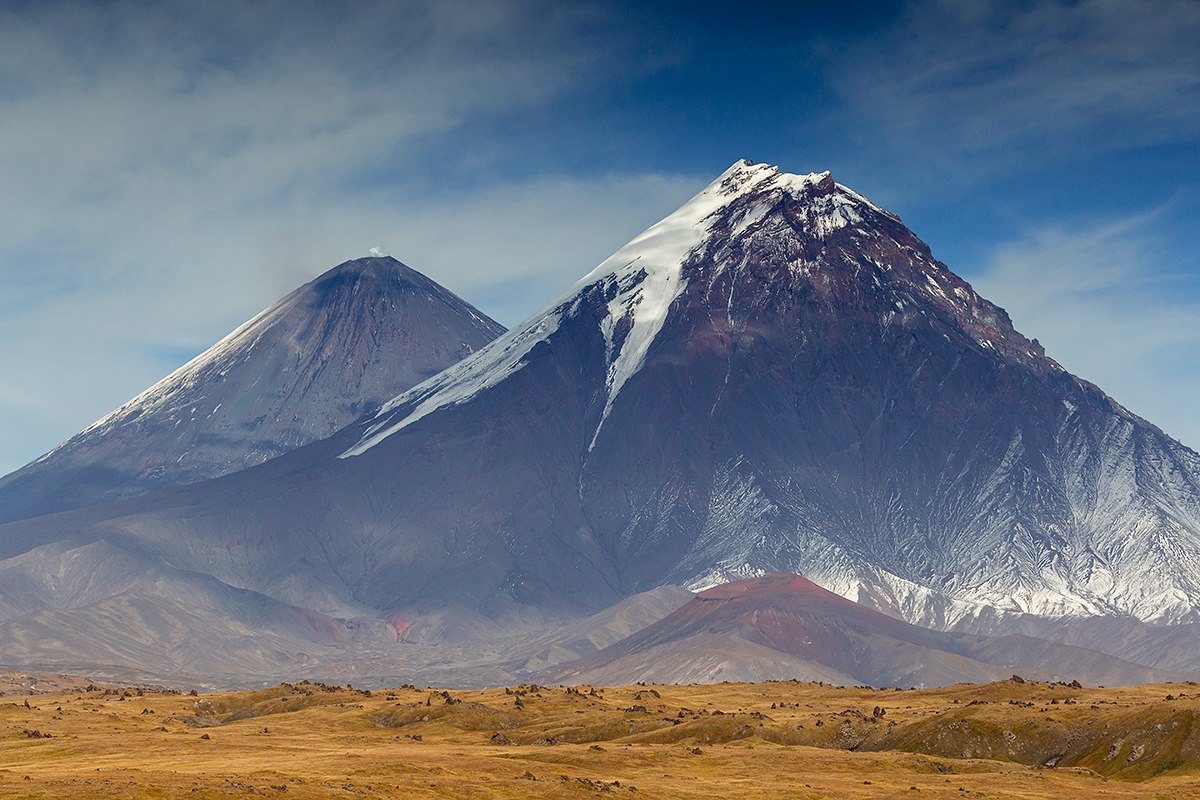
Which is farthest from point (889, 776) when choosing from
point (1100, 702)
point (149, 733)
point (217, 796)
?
point (149, 733)

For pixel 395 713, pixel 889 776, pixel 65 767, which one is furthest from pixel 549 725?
pixel 65 767

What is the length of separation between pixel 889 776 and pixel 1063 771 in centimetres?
1556

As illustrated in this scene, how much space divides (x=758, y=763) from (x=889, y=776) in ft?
37.1

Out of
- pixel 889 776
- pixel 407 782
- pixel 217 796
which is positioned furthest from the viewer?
pixel 889 776

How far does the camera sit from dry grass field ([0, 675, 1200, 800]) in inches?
4838

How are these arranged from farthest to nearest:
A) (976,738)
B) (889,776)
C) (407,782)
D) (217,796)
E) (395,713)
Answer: (395,713), (976,738), (889,776), (407,782), (217,796)

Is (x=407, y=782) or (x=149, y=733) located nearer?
(x=407, y=782)

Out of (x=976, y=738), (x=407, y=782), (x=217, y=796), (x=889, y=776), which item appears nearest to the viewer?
(x=217, y=796)

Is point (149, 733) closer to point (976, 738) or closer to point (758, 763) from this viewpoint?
point (758, 763)

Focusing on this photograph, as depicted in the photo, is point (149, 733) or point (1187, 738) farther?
point (149, 733)

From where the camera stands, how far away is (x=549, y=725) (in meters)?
172

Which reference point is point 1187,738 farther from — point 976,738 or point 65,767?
point 65,767

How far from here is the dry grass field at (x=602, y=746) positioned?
→ 123 meters

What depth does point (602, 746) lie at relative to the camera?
154 meters
